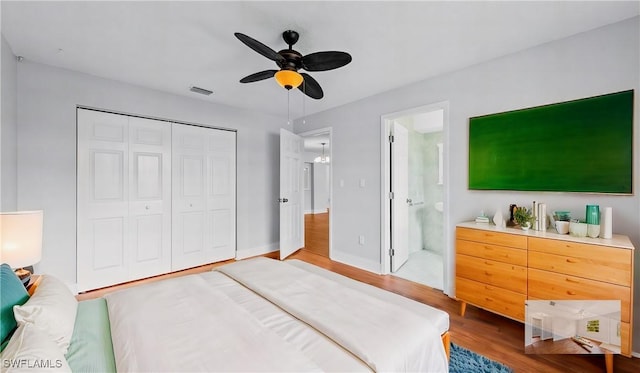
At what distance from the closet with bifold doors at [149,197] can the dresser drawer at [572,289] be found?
373cm

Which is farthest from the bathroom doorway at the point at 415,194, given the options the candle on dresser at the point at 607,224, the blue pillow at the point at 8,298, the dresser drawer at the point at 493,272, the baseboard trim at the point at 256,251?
the blue pillow at the point at 8,298

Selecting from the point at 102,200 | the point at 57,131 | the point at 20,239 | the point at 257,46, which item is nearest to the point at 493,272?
the point at 257,46

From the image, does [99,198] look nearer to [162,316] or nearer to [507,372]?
[162,316]

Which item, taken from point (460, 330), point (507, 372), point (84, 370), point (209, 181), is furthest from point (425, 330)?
point (209, 181)

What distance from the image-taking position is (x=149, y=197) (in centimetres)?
338

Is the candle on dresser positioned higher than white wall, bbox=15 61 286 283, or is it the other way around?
white wall, bbox=15 61 286 283

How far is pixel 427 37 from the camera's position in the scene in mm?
2170

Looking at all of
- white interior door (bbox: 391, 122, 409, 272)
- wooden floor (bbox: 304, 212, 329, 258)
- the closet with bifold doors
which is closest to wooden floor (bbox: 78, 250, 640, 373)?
the closet with bifold doors

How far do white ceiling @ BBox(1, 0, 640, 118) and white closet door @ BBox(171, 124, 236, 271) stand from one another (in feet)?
3.46

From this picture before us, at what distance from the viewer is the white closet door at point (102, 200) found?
2939mm

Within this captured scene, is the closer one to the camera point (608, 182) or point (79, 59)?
point (608, 182)

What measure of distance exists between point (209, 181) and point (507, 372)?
384 centimetres

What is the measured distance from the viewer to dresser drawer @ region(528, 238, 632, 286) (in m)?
1.66

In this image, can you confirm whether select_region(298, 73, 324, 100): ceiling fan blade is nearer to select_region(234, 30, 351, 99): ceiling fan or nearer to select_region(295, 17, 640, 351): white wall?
select_region(234, 30, 351, 99): ceiling fan
